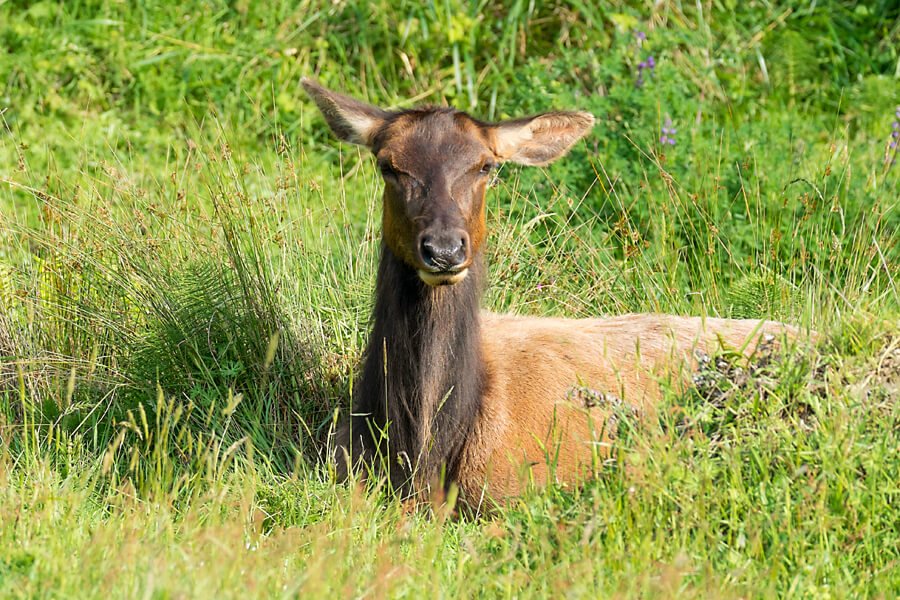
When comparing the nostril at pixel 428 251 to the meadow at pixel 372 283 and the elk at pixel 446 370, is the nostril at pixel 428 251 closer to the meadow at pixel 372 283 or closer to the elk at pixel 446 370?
the elk at pixel 446 370

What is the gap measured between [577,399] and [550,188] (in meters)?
2.81

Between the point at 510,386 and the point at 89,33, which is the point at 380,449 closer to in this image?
the point at 510,386

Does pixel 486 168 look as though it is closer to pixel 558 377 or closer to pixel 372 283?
pixel 558 377

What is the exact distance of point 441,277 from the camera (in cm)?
475

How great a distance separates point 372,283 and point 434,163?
1366mm

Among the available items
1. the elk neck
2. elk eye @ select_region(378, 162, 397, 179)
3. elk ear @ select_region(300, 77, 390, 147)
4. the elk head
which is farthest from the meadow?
elk eye @ select_region(378, 162, 397, 179)

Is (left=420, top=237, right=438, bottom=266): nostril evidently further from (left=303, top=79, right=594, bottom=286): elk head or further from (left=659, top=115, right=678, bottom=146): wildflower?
(left=659, top=115, right=678, bottom=146): wildflower

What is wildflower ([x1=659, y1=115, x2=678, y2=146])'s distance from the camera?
24.5 ft

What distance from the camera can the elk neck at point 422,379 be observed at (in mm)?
5059

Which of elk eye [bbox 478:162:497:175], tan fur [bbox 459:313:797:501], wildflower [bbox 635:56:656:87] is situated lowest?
tan fur [bbox 459:313:797:501]

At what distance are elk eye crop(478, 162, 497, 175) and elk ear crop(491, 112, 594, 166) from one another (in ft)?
0.66

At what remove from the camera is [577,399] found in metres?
4.95

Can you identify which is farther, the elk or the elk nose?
the elk

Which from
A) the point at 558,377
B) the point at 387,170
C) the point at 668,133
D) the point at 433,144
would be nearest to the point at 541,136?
the point at 433,144
